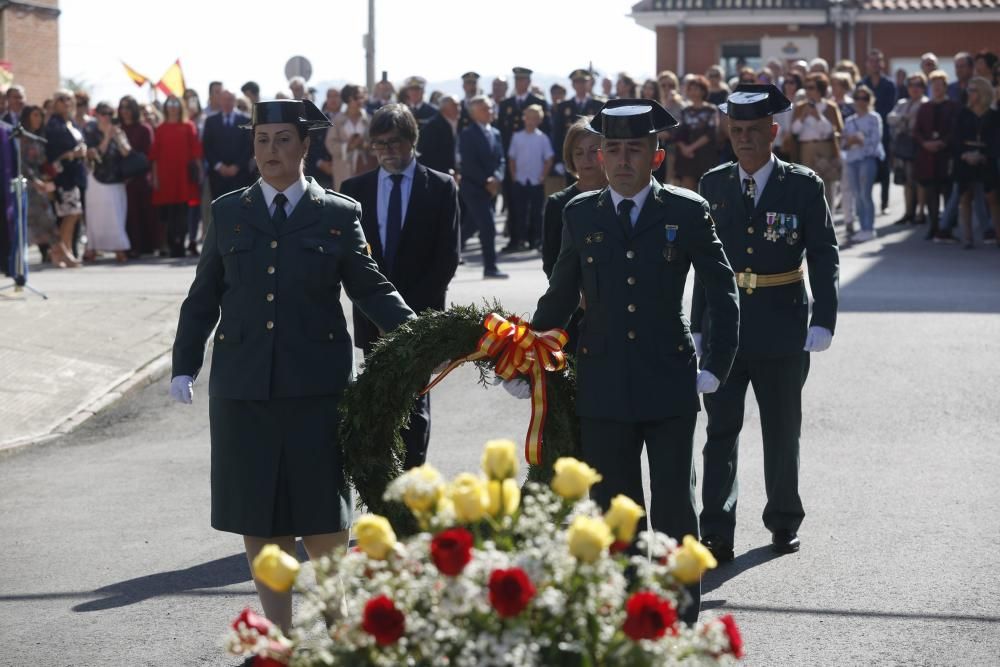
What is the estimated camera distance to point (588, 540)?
126 inches

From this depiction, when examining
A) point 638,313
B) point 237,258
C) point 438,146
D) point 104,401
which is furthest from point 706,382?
point 438,146

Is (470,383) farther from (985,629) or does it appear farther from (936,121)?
(936,121)

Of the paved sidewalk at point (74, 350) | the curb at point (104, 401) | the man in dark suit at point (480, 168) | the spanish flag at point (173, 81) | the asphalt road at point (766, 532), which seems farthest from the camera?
the spanish flag at point (173, 81)

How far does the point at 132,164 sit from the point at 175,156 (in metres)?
0.55

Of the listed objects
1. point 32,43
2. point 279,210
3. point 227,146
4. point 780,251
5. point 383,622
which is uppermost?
point 32,43

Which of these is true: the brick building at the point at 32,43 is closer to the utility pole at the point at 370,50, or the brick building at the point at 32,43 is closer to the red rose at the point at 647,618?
the utility pole at the point at 370,50

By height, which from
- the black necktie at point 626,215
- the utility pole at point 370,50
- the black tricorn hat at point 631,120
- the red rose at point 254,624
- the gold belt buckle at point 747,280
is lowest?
the red rose at point 254,624

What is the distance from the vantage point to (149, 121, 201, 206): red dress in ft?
67.2

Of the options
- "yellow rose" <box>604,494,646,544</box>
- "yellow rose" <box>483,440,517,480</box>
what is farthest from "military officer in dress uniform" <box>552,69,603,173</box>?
"yellow rose" <box>604,494,646,544</box>

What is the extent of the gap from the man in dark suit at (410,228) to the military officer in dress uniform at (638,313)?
84.8 inches

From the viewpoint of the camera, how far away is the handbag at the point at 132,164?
20406 millimetres

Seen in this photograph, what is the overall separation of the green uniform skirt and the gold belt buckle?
8.12 ft

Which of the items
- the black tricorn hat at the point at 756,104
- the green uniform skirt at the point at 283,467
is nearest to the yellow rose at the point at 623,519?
the green uniform skirt at the point at 283,467

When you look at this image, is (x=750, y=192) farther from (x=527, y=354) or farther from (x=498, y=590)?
(x=498, y=590)
